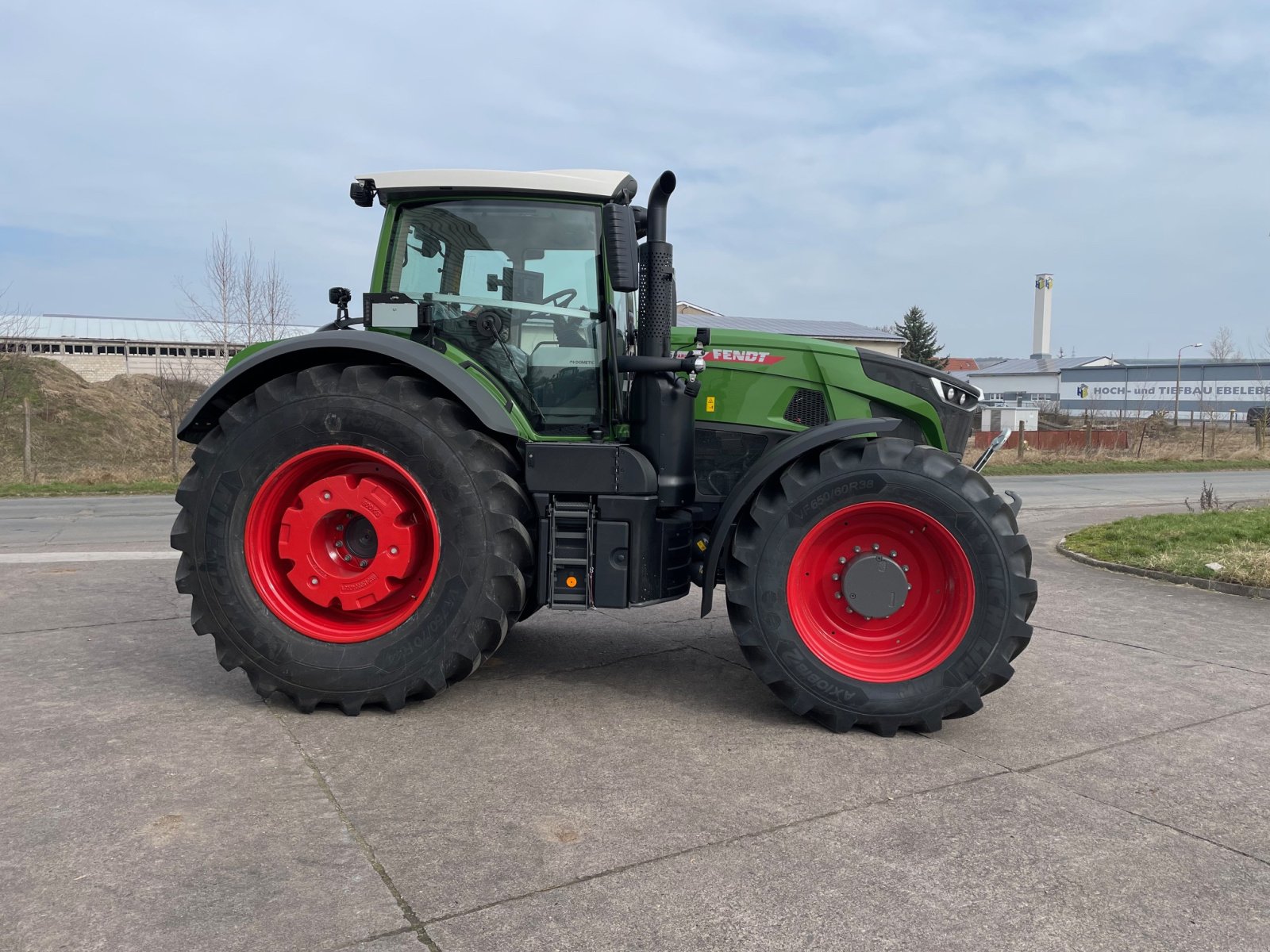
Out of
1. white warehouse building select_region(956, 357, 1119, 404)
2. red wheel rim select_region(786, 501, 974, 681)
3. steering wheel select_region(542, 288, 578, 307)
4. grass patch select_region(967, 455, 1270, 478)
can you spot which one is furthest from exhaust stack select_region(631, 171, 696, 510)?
white warehouse building select_region(956, 357, 1119, 404)

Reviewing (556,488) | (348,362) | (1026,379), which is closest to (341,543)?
(348,362)

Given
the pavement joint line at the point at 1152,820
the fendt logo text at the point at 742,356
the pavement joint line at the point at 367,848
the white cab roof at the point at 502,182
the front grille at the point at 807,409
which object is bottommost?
the pavement joint line at the point at 367,848

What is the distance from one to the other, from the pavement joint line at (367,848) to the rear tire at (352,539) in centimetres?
45

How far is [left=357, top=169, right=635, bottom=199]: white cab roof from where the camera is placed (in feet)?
15.1

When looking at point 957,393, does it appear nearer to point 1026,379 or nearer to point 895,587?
point 895,587

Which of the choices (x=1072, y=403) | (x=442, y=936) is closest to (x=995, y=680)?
(x=442, y=936)

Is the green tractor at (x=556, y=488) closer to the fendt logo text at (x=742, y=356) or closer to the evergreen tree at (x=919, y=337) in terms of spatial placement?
the fendt logo text at (x=742, y=356)

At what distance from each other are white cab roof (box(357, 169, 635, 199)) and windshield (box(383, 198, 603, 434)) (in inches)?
3.8

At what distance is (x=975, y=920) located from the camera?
106 inches

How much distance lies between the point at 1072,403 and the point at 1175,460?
49.8m

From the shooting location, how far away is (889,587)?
430 cm

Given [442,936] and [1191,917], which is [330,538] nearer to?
[442,936]

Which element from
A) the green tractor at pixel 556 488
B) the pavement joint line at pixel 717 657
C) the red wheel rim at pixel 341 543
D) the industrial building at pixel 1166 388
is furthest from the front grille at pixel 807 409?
the industrial building at pixel 1166 388

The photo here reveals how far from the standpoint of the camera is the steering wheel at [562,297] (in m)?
4.71
